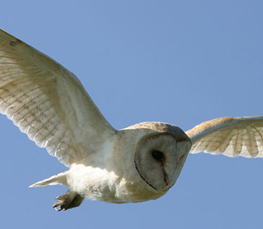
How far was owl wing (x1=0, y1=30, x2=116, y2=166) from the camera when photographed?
23.6ft

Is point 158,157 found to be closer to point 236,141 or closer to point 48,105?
point 48,105

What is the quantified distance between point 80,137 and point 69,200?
0.94 metres

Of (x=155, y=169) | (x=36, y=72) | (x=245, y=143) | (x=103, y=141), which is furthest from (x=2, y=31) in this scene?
(x=245, y=143)

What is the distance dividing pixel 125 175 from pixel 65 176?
3.49 feet

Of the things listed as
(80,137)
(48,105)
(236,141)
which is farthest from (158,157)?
(236,141)

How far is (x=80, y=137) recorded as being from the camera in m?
7.71

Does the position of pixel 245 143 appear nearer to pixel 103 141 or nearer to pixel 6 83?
pixel 103 141

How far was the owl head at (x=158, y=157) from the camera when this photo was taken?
7.09m

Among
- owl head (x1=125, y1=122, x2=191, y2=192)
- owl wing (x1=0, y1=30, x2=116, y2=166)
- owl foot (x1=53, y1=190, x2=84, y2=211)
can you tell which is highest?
owl wing (x1=0, y1=30, x2=116, y2=166)

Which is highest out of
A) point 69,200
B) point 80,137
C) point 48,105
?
point 48,105

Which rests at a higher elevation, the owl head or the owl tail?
the owl head

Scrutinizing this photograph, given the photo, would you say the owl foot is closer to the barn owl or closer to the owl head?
the barn owl

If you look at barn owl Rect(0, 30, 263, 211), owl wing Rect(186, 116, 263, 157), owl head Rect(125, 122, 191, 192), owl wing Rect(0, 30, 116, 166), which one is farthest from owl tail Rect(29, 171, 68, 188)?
owl wing Rect(186, 116, 263, 157)

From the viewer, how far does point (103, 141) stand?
7.55 meters
